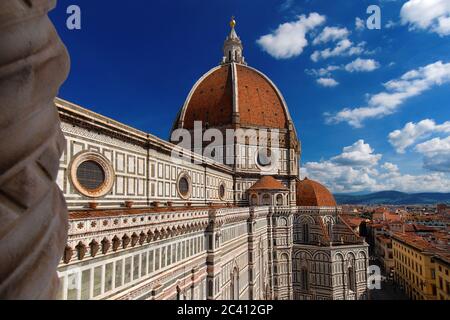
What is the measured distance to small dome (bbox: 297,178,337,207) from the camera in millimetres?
42422

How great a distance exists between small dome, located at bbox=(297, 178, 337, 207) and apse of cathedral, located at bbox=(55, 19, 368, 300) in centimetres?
18

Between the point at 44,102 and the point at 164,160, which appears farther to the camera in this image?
the point at 164,160

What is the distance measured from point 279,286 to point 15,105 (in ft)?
129

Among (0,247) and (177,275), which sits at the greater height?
(0,247)

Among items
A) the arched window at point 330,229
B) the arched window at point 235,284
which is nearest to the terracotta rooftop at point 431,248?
the arched window at point 330,229

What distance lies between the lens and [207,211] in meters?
19.3

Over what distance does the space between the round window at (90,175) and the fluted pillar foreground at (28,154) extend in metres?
12.6

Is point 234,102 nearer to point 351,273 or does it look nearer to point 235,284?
point 235,284

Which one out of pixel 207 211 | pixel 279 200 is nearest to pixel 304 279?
pixel 279 200

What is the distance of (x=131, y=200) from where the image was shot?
16.1 m

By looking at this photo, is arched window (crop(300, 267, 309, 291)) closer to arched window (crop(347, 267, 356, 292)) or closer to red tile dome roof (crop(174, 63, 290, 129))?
arched window (crop(347, 267, 356, 292))
